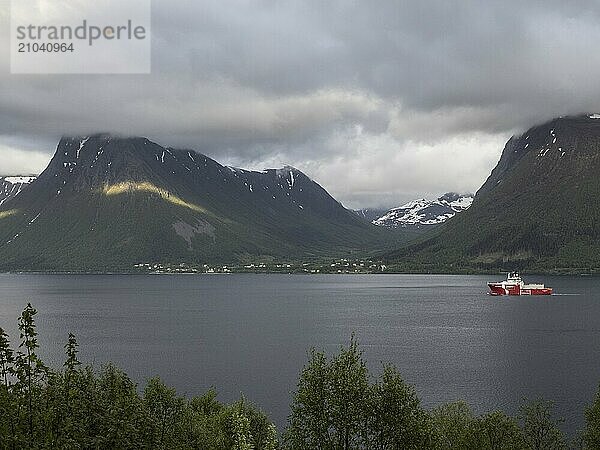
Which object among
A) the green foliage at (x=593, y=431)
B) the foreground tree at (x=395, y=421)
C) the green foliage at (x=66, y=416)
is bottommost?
the green foliage at (x=593, y=431)

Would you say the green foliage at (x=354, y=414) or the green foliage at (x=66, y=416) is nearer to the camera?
the green foliage at (x=66, y=416)

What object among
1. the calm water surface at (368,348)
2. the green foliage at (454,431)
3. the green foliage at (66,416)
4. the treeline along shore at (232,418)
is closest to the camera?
the green foliage at (66,416)

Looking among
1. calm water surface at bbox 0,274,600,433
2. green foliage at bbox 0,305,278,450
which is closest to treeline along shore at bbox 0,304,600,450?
green foliage at bbox 0,305,278,450

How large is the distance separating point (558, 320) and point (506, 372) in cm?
7533

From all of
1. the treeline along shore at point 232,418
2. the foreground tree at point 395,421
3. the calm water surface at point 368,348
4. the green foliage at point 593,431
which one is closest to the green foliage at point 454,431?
the treeline along shore at point 232,418

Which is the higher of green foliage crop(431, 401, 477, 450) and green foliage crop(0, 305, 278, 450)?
green foliage crop(0, 305, 278, 450)

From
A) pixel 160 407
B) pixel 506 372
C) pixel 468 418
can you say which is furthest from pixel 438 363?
pixel 160 407

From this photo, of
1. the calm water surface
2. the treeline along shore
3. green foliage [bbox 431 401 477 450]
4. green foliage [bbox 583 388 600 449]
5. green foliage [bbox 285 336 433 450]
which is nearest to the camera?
the treeline along shore

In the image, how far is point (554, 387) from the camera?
3696 inches

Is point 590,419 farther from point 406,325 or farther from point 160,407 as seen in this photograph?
point 406,325

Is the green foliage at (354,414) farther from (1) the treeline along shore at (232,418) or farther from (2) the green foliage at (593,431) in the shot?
(2) the green foliage at (593,431)

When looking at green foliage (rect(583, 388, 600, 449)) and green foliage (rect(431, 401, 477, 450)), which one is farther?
green foliage (rect(583, 388, 600, 449))

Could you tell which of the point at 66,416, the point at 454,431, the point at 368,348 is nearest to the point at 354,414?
the point at 454,431

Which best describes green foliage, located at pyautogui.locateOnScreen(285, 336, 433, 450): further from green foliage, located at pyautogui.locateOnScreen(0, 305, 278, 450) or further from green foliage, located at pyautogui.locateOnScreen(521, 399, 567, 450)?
green foliage, located at pyautogui.locateOnScreen(521, 399, 567, 450)
